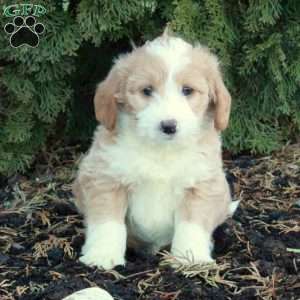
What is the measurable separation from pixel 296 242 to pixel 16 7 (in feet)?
9.44

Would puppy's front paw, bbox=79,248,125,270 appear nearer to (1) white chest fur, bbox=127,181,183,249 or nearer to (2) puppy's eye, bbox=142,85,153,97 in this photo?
(1) white chest fur, bbox=127,181,183,249

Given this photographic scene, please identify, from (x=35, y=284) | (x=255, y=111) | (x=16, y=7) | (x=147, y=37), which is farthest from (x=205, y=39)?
(x=35, y=284)

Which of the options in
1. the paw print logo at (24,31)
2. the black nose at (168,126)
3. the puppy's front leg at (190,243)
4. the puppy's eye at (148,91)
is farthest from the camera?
the paw print logo at (24,31)

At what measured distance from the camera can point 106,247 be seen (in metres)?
4.46

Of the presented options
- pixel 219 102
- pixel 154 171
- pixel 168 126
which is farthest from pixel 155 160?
pixel 219 102

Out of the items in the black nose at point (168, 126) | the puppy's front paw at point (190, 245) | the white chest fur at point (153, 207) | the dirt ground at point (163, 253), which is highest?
the black nose at point (168, 126)

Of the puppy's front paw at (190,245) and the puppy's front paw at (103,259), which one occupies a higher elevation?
the puppy's front paw at (190,245)

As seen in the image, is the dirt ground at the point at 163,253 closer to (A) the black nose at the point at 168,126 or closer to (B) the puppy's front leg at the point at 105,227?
(B) the puppy's front leg at the point at 105,227

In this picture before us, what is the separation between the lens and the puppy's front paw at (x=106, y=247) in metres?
4.45

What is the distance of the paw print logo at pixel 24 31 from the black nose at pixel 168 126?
2277 mm

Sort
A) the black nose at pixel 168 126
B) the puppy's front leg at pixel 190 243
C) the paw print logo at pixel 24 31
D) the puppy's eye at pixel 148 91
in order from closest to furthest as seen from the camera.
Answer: the black nose at pixel 168 126 < the puppy's eye at pixel 148 91 < the puppy's front leg at pixel 190 243 < the paw print logo at pixel 24 31

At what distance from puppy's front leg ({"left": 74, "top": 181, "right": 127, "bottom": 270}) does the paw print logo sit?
1.96m

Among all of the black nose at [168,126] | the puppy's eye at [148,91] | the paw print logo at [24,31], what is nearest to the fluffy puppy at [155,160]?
the puppy's eye at [148,91]

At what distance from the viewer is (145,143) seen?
4.49 metres
